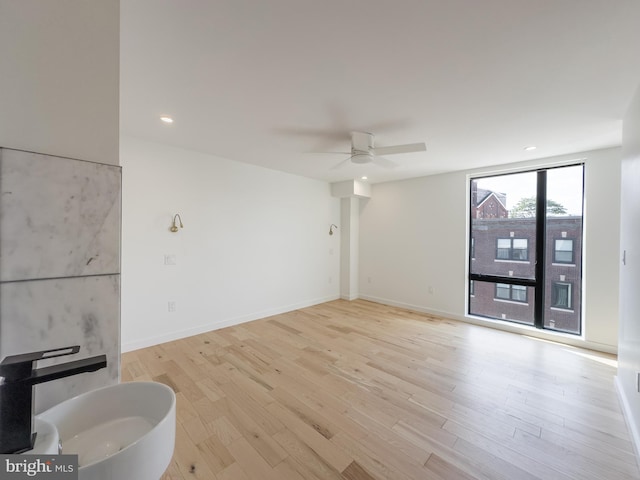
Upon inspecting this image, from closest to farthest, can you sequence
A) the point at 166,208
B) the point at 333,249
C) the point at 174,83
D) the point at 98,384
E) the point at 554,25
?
the point at 98,384, the point at 554,25, the point at 174,83, the point at 166,208, the point at 333,249

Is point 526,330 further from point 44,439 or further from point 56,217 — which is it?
point 56,217

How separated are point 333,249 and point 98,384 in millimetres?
4606

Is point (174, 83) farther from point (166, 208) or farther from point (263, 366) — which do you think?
point (263, 366)

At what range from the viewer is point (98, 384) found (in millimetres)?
863

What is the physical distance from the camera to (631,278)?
190 centimetres

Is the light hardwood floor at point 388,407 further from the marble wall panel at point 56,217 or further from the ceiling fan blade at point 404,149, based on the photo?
the ceiling fan blade at point 404,149

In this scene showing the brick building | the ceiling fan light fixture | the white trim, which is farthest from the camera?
the brick building

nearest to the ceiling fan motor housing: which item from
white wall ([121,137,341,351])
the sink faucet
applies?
white wall ([121,137,341,351])

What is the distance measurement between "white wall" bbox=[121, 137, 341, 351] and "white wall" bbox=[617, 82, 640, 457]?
3830mm

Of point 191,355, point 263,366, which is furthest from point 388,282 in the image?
point 191,355

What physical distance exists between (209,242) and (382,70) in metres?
2.89

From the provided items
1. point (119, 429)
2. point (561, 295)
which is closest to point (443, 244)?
point (561, 295)

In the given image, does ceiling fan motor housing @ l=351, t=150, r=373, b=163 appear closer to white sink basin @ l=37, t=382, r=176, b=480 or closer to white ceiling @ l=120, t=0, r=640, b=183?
white ceiling @ l=120, t=0, r=640, b=183

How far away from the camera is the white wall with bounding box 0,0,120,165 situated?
2.42 feet
